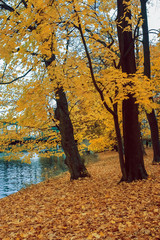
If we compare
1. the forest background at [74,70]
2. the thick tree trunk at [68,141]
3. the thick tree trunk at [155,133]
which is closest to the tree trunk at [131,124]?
the forest background at [74,70]

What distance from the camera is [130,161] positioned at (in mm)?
6840

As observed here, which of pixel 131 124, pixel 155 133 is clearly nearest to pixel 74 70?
pixel 131 124

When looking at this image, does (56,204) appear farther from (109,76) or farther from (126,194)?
(109,76)

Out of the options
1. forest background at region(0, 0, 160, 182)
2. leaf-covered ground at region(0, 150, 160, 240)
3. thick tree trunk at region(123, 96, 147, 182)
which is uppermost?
forest background at region(0, 0, 160, 182)

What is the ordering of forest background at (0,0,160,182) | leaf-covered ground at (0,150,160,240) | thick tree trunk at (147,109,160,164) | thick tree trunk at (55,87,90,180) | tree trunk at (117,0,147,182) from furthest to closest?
thick tree trunk at (147,109,160,164), thick tree trunk at (55,87,90,180), tree trunk at (117,0,147,182), forest background at (0,0,160,182), leaf-covered ground at (0,150,160,240)

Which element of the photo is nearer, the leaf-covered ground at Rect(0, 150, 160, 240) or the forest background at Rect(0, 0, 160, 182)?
the leaf-covered ground at Rect(0, 150, 160, 240)

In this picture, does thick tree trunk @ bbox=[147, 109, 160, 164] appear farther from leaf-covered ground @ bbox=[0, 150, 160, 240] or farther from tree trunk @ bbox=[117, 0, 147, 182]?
tree trunk @ bbox=[117, 0, 147, 182]

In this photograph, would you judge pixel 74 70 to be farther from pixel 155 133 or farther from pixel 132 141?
pixel 155 133

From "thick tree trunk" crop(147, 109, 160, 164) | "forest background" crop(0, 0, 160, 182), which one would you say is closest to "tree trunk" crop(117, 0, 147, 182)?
"forest background" crop(0, 0, 160, 182)

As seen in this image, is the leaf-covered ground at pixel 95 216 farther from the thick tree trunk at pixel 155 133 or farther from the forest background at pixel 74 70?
the thick tree trunk at pixel 155 133

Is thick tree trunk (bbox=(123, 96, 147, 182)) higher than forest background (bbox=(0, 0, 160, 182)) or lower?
lower

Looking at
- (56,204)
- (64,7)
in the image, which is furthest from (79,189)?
(64,7)

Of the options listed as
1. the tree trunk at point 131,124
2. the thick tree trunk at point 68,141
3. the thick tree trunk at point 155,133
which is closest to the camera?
the tree trunk at point 131,124

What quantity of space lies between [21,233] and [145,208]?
2563mm
